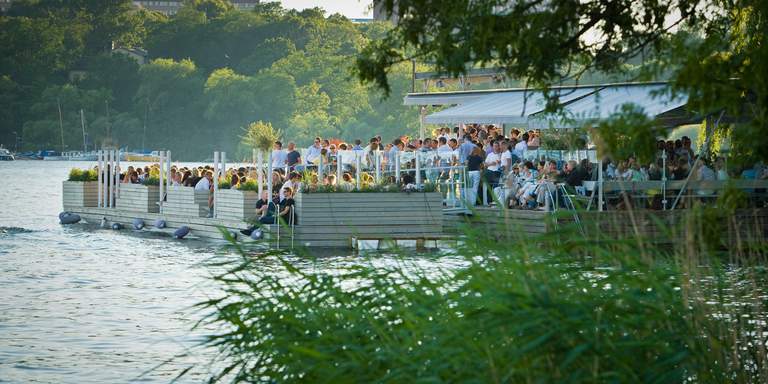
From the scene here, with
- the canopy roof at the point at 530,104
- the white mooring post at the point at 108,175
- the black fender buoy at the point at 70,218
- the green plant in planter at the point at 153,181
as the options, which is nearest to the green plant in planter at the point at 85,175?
the white mooring post at the point at 108,175

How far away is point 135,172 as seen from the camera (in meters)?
31.0

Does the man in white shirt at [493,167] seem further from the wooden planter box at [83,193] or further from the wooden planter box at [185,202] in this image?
the wooden planter box at [83,193]

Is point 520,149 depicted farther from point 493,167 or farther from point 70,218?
point 70,218

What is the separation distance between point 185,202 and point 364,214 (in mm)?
5465

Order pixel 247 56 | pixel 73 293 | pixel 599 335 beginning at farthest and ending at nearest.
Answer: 1. pixel 247 56
2. pixel 73 293
3. pixel 599 335

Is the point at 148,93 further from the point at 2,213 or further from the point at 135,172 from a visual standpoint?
the point at 135,172

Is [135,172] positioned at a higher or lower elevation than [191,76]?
lower

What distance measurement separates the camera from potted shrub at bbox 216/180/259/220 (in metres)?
23.8

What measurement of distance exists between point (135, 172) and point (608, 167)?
13.1 meters

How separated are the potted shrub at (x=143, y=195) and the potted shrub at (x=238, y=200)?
4.47 meters

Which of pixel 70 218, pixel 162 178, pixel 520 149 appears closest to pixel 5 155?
pixel 70 218

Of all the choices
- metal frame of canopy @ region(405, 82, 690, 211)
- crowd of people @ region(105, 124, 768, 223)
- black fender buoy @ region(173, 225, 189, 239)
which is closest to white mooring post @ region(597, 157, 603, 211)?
metal frame of canopy @ region(405, 82, 690, 211)

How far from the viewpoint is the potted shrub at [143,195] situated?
29.1 meters

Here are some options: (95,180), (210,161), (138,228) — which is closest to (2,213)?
(95,180)
